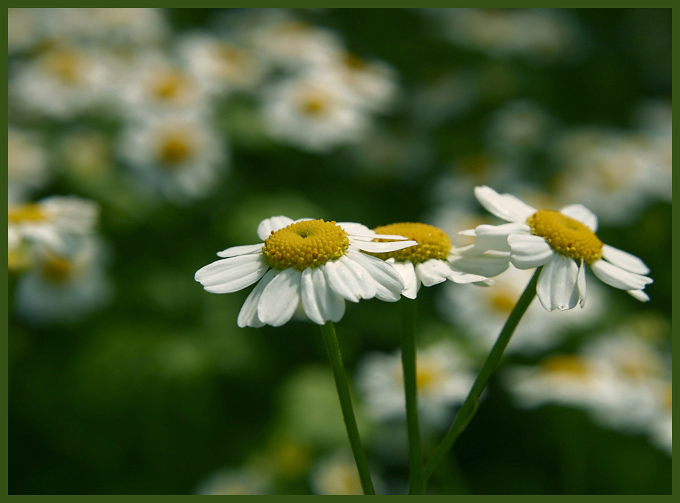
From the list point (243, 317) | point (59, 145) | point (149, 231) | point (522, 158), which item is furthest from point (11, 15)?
point (243, 317)

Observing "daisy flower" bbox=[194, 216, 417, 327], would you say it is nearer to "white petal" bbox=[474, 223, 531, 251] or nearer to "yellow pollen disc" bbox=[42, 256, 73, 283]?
"white petal" bbox=[474, 223, 531, 251]

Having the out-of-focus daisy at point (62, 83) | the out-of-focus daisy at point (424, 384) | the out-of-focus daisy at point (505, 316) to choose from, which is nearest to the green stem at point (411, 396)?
the out-of-focus daisy at point (424, 384)

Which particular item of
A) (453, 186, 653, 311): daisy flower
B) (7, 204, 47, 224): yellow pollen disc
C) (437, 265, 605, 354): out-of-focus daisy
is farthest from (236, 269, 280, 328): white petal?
(437, 265, 605, 354): out-of-focus daisy

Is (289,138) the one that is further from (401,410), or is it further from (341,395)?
(341,395)

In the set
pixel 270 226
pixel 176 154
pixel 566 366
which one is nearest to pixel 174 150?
pixel 176 154

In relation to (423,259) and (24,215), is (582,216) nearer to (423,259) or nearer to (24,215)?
(423,259)

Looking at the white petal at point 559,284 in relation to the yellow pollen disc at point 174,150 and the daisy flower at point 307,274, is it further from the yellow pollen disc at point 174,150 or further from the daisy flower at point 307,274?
the yellow pollen disc at point 174,150
